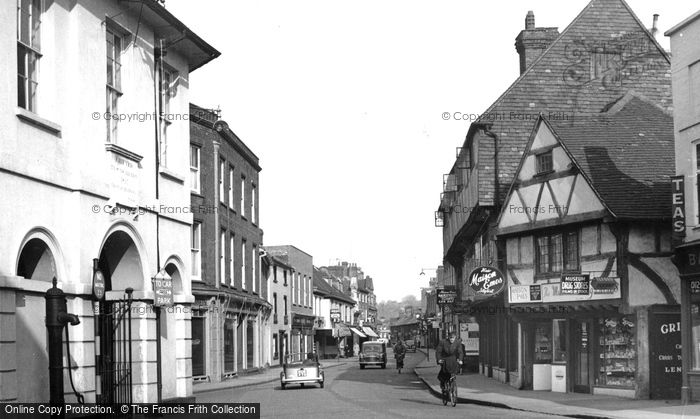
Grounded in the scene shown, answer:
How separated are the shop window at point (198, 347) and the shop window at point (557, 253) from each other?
1575cm

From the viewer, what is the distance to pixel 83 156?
15.5m

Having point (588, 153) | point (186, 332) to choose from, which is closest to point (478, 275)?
point (588, 153)

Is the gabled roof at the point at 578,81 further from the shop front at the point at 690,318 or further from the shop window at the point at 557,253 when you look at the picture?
the shop front at the point at 690,318

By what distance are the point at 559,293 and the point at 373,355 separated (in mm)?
29919

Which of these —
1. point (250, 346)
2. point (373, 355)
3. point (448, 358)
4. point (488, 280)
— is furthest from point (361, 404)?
point (373, 355)

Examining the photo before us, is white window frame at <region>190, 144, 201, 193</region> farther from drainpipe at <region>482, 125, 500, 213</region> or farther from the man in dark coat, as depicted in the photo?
the man in dark coat

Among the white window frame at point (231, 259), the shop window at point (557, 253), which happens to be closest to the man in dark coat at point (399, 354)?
the white window frame at point (231, 259)

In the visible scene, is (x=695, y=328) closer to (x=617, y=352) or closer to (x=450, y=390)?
(x=617, y=352)

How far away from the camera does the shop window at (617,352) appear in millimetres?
23922

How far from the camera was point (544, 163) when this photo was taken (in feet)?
89.4

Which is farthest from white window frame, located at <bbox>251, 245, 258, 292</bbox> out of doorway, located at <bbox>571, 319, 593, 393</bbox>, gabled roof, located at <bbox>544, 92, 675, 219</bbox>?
doorway, located at <bbox>571, 319, 593, 393</bbox>

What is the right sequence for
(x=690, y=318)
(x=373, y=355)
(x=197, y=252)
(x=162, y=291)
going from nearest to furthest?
(x=162, y=291) → (x=690, y=318) → (x=197, y=252) → (x=373, y=355)

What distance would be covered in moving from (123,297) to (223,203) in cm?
2301

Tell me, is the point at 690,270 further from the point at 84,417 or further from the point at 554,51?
the point at 554,51
